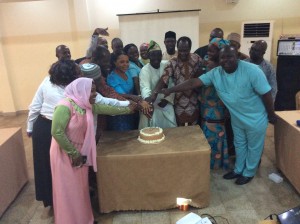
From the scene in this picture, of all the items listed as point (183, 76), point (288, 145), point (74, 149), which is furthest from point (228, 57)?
point (74, 149)

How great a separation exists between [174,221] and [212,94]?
1.24 metres

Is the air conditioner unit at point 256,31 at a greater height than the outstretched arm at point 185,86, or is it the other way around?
the air conditioner unit at point 256,31

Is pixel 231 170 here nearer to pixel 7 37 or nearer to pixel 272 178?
pixel 272 178

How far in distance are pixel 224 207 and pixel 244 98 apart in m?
0.98

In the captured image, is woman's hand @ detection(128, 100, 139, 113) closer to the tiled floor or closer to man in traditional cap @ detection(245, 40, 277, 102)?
the tiled floor

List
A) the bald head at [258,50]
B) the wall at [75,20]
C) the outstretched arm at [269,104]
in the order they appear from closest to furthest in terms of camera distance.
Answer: the outstretched arm at [269,104] < the bald head at [258,50] < the wall at [75,20]

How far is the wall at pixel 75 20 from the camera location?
210 inches

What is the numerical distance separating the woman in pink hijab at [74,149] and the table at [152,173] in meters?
0.19

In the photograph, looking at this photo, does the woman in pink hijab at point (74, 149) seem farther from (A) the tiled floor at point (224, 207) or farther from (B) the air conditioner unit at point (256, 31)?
(B) the air conditioner unit at point (256, 31)

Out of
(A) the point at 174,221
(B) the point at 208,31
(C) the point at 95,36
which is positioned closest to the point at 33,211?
(A) the point at 174,221

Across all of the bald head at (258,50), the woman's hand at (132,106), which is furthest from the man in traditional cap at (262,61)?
the woman's hand at (132,106)

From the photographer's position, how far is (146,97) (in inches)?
104

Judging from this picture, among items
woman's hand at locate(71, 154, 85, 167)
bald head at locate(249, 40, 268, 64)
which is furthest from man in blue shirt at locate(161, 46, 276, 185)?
woman's hand at locate(71, 154, 85, 167)

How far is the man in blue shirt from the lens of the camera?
2.41m
